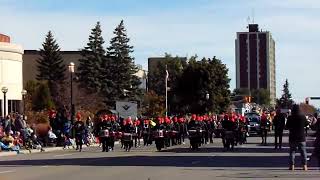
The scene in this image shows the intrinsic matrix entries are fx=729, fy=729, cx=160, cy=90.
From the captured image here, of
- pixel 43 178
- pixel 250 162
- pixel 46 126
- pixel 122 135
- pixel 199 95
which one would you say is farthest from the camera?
pixel 199 95

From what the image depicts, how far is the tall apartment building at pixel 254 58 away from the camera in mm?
174875

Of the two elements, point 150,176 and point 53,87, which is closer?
point 150,176

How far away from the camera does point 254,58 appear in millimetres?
179500

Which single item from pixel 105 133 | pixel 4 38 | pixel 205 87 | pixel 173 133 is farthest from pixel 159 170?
pixel 4 38

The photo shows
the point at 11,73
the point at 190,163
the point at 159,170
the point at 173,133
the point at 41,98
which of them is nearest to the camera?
the point at 159,170

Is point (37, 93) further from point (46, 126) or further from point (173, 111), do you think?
point (46, 126)

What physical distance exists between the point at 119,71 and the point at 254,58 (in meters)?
80.5

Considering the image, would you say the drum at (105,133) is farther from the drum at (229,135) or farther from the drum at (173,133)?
the drum at (229,135)

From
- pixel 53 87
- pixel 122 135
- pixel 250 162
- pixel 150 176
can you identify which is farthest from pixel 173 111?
pixel 150 176

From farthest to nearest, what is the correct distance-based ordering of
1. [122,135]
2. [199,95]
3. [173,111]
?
[173,111] → [199,95] → [122,135]

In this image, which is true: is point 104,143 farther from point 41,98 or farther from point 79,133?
point 41,98

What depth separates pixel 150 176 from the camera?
19766mm

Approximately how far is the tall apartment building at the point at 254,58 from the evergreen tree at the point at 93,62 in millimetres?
69990

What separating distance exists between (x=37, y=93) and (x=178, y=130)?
50266 millimetres
